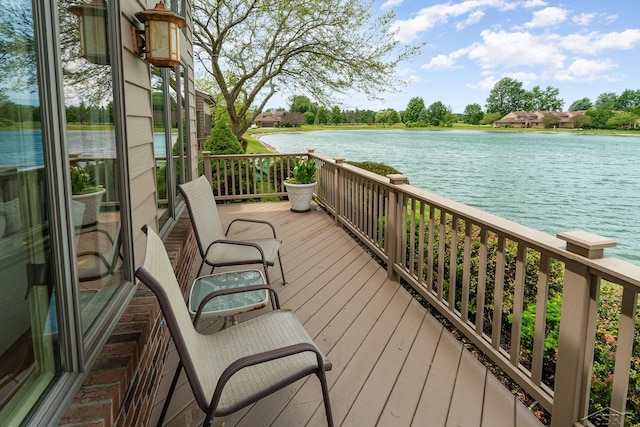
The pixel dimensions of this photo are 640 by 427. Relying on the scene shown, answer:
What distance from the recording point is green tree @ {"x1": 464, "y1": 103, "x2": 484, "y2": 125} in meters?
38.4

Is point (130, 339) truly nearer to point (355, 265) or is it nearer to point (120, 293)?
point (120, 293)

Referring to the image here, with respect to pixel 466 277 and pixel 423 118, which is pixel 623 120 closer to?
pixel 423 118

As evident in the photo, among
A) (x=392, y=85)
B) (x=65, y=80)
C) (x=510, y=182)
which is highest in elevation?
(x=392, y=85)

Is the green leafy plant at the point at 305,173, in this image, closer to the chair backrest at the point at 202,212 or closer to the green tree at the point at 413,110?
the chair backrest at the point at 202,212

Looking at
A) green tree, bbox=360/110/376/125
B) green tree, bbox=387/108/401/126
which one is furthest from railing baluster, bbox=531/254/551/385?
green tree, bbox=387/108/401/126

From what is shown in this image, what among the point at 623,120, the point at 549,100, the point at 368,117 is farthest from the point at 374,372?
the point at 549,100

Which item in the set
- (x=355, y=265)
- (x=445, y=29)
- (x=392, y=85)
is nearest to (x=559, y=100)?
(x=445, y=29)

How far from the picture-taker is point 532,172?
18.8m

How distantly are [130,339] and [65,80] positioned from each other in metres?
0.96

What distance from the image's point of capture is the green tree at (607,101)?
2767 centimetres

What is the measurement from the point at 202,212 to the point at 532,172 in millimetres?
19118

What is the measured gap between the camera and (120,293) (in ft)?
6.07

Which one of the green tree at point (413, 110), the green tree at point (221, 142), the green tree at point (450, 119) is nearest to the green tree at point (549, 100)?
the green tree at point (450, 119)

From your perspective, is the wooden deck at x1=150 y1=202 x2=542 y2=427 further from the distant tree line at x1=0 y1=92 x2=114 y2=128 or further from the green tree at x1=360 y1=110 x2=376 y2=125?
the green tree at x1=360 y1=110 x2=376 y2=125
